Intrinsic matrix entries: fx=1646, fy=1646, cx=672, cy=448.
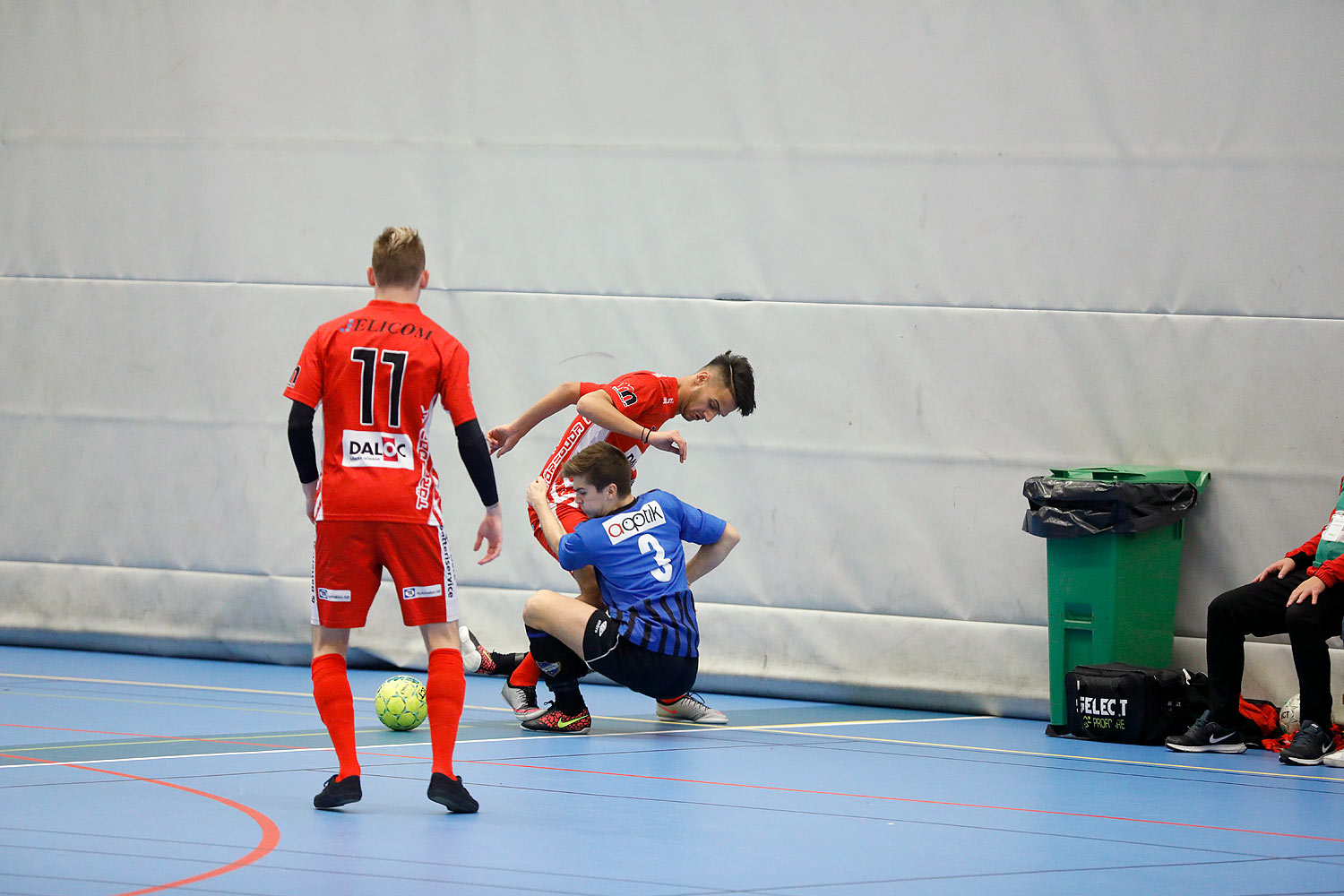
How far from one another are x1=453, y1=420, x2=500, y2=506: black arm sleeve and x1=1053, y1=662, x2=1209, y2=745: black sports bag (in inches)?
139

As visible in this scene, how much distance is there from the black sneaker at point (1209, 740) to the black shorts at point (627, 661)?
2231 millimetres

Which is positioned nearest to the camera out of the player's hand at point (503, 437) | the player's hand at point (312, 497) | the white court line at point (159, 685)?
the player's hand at point (312, 497)

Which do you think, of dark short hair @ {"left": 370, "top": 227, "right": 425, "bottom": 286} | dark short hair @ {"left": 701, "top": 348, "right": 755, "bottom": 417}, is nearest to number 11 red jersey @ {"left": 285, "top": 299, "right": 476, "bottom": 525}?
dark short hair @ {"left": 370, "top": 227, "right": 425, "bottom": 286}

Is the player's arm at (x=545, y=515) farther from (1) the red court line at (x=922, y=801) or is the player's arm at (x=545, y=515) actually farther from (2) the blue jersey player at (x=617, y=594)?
(1) the red court line at (x=922, y=801)

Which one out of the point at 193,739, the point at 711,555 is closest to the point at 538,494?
the point at 711,555

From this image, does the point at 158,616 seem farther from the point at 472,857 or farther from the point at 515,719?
the point at 472,857

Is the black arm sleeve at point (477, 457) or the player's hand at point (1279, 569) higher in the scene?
the black arm sleeve at point (477, 457)

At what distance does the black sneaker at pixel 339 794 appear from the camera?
531 cm

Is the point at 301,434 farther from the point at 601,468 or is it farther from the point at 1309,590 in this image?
the point at 1309,590

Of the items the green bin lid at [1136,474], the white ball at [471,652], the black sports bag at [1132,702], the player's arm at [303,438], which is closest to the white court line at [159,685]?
the white ball at [471,652]

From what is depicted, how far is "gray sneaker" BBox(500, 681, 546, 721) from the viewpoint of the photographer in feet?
25.2

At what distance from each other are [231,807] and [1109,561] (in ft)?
14.0

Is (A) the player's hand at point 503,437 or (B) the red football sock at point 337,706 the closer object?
(B) the red football sock at point 337,706

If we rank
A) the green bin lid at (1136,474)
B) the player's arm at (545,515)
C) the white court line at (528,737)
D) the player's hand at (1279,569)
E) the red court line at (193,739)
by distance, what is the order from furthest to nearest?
the green bin lid at (1136,474), the player's hand at (1279,569), the player's arm at (545,515), the red court line at (193,739), the white court line at (528,737)
